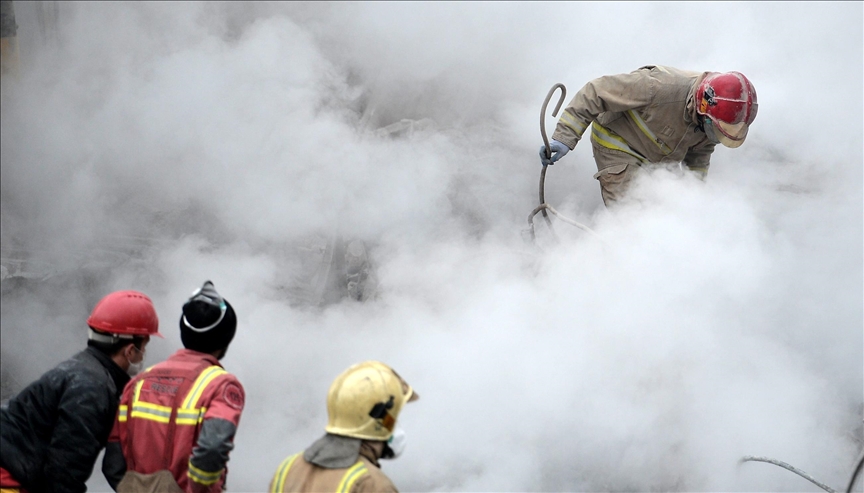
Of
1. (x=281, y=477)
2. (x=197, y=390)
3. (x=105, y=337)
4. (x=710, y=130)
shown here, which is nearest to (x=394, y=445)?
(x=281, y=477)

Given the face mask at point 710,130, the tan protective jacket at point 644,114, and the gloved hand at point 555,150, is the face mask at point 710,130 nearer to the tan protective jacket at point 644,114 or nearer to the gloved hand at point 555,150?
the tan protective jacket at point 644,114

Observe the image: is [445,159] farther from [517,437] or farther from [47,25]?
[47,25]

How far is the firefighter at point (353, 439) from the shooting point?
7.19ft

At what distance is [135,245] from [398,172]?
2097mm

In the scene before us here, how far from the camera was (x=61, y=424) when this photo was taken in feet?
8.62

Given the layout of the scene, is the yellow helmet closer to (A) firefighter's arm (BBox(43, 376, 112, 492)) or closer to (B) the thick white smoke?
(A) firefighter's arm (BBox(43, 376, 112, 492))

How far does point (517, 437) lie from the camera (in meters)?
4.10

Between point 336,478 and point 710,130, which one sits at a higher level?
point 710,130

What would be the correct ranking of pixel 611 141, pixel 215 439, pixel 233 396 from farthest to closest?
pixel 611 141 → pixel 233 396 → pixel 215 439

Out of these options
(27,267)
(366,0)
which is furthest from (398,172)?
(27,267)

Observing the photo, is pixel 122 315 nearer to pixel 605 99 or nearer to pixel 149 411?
pixel 149 411

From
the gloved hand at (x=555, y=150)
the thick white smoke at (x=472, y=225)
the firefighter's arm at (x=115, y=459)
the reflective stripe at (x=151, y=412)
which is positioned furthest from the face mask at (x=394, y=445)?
the gloved hand at (x=555, y=150)

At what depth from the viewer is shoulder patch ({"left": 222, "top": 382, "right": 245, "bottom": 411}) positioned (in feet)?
8.30

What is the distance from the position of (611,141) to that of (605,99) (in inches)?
13.8
